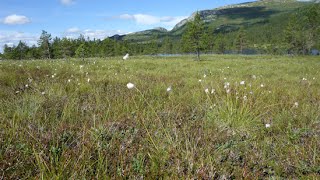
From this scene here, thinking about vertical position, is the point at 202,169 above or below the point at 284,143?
above

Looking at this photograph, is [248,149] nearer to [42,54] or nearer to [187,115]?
[187,115]

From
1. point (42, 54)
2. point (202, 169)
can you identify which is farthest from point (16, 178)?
point (42, 54)

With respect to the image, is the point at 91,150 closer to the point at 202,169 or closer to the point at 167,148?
the point at 167,148

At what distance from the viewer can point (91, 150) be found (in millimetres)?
3357

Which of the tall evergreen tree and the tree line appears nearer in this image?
the tall evergreen tree

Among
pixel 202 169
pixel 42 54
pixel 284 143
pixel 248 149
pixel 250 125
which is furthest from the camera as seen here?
pixel 42 54

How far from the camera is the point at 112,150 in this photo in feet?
11.3

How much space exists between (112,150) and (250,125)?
2754 mm

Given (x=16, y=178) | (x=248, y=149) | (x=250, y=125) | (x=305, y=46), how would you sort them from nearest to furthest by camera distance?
(x=16, y=178) → (x=248, y=149) → (x=250, y=125) → (x=305, y=46)

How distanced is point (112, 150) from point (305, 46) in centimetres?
9193

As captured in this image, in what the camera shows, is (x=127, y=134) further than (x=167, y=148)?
Yes

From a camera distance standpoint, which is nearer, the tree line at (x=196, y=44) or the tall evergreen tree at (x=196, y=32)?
the tall evergreen tree at (x=196, y=32)

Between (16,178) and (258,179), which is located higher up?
(16,178)

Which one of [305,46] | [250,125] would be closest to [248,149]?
[250,125]
